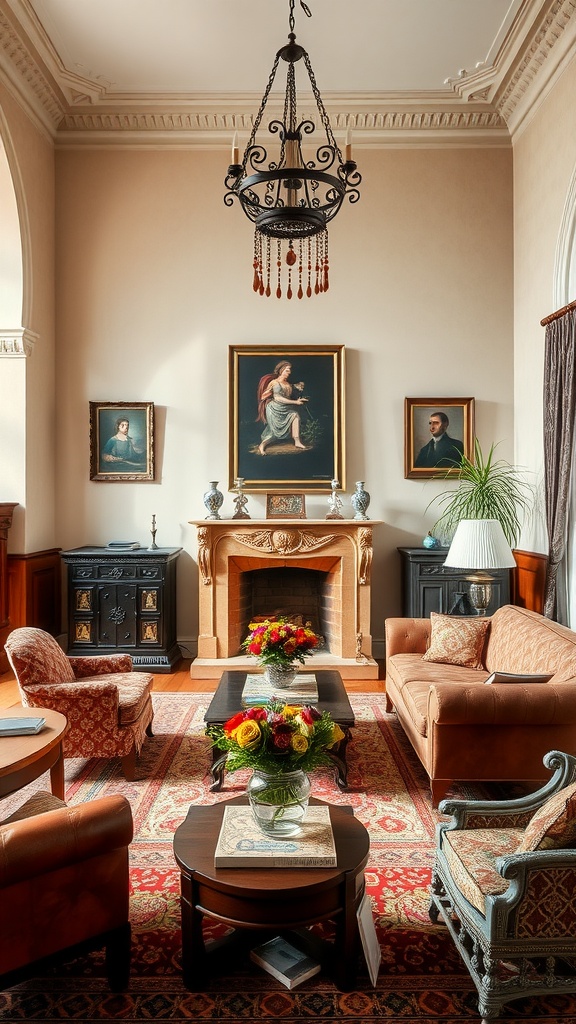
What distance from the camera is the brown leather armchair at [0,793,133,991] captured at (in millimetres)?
2230

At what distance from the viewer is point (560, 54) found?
18.8 ft

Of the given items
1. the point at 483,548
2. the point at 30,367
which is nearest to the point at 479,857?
the point at 483,548

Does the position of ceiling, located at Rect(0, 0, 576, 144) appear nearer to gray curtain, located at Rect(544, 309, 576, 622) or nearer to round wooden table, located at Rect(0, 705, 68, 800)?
gray curtain, located at Rect(544, 309, 576, 622)

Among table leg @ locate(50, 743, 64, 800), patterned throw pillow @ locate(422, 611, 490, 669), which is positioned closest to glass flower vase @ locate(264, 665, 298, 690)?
patterned throw pillow @ locate(422, 611, 490, 669)

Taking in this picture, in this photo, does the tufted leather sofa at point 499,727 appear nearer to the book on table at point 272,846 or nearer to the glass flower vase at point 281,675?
the glass flower vase at point 281,675

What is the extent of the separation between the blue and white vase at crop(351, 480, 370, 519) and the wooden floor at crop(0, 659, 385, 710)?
1582mm

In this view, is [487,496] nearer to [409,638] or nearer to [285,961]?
[409,638]

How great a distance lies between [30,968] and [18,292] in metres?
5.87

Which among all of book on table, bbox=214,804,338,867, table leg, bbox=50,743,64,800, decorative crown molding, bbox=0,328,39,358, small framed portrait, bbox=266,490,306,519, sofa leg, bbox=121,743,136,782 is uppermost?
decorative crown molding, bbox=0,328,39,358

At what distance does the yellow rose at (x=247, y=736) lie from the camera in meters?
2.41

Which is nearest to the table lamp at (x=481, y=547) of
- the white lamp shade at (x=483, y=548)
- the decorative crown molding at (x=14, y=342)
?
the white lamp shade at (x=483, y=548)

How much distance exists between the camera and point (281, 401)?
7.32m

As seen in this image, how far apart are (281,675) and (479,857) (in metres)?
2.24

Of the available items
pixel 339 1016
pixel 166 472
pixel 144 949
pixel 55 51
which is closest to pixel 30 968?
pixel 144 949
